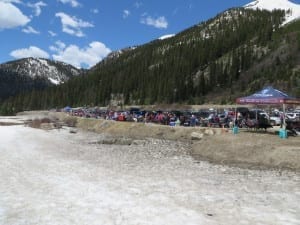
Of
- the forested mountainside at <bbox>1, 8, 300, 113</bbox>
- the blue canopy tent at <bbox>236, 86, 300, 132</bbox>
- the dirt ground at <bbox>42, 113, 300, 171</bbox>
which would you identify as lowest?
the dirt ground at <bbox>42, 113, 300, 171</bbox>

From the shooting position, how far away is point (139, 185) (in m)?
17.2

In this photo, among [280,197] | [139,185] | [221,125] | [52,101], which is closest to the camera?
[280,197]

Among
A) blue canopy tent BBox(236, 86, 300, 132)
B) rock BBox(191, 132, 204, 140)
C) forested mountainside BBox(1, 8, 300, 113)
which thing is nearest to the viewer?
blue canopy tent BBox(236, 86, 300, 132)

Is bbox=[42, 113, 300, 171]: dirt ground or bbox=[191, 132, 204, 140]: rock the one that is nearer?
bbox=[42, 113, 300, 171]: dirt ground

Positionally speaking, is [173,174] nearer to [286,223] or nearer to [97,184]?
[97,184]

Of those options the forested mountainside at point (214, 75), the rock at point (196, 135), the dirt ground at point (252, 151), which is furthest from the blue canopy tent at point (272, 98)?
the forested mountainside at point (214, 75)

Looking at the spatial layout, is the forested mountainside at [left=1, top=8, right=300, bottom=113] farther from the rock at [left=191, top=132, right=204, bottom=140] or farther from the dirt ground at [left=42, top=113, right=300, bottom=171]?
the dirt ground at [left=42, top=113, right=300, bottom=171]

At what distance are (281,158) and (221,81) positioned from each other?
144058mm

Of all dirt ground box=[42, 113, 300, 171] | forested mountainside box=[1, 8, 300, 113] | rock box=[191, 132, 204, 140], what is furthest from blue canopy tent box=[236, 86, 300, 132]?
forested mountainside box=[1, 8, 300, 113]

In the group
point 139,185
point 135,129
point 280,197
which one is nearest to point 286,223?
point 280,197

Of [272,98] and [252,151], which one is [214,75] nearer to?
[272,98]

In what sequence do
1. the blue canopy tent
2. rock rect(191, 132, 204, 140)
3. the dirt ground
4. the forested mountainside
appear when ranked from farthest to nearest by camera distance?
the forested mountainside < rock rect(191, 132, 204, 140) < the blue canopy tent < the dirt ground

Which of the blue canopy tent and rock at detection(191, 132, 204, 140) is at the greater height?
the blue canopy tent

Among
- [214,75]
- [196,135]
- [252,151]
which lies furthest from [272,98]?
[214,75]
